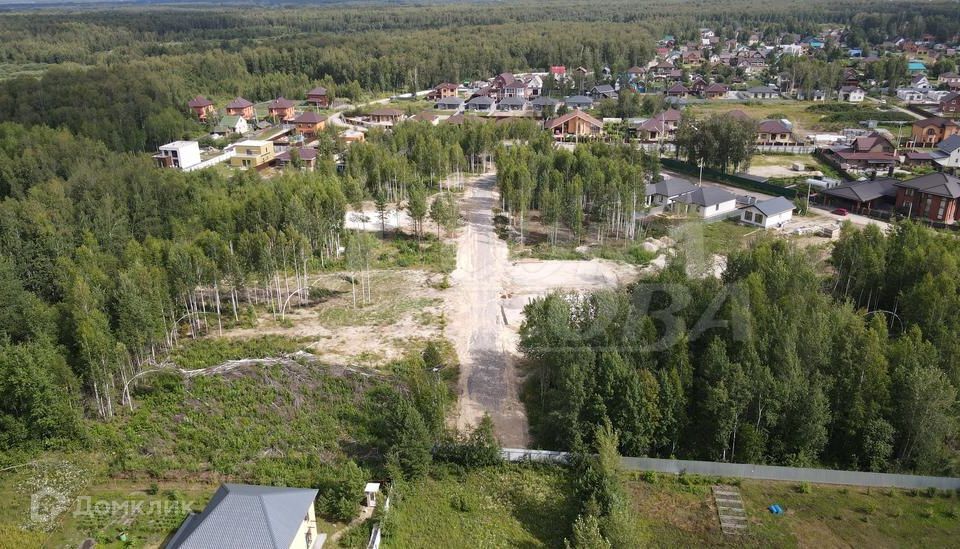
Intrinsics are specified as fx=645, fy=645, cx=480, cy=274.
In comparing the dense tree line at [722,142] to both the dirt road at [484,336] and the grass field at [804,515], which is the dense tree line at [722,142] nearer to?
the dirt road at [484,336]

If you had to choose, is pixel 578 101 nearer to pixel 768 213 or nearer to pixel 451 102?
pixel 451 102

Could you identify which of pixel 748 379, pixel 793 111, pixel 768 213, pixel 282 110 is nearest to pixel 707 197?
pixel 768 213

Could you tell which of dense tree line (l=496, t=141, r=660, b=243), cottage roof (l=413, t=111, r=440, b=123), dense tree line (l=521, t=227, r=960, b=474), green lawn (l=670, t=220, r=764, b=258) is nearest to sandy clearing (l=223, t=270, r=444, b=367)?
dense tree line (l=521, t=227, r=960, b=474)

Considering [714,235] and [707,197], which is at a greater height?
[707,197]

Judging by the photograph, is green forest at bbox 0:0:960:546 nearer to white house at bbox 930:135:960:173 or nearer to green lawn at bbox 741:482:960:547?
green lawn at bbox 741:482:960:547

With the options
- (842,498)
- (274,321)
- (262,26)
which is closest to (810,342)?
(842,498)

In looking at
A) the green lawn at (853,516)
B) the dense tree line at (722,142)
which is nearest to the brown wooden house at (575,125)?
the dense tree line at (722,142)
